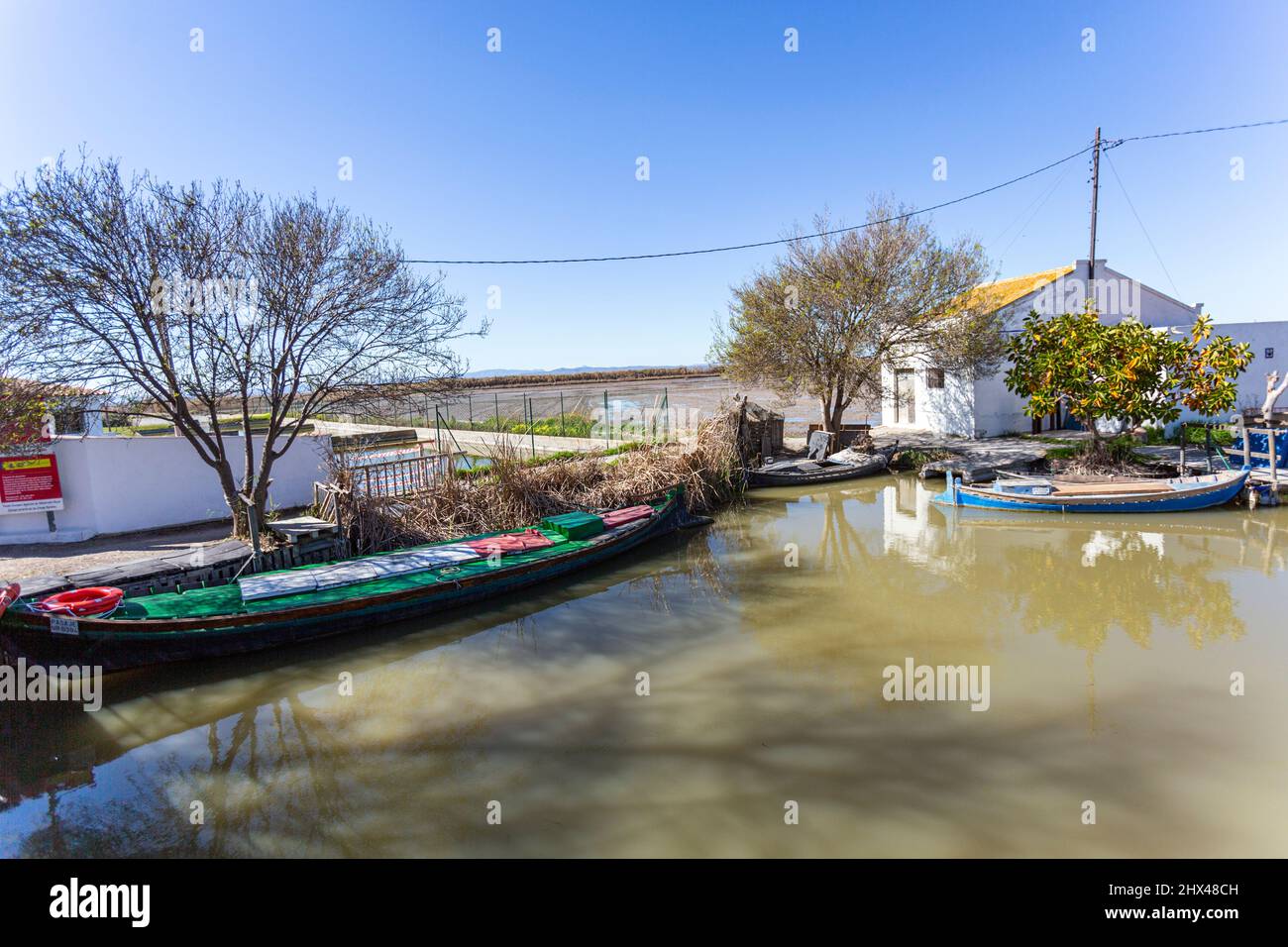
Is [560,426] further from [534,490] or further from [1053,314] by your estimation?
[1053,314]

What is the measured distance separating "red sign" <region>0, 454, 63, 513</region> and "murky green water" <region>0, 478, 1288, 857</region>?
20.9 ft

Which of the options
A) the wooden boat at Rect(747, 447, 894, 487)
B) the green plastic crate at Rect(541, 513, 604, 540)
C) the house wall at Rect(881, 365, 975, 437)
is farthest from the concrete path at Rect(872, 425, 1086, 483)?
the green plastic crate at Rect(541, 513, 604, 540)

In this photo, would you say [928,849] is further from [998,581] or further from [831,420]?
[831,420]

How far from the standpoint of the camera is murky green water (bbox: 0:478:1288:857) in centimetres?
543

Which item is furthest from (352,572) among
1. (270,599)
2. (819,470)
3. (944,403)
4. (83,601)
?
(944,403)

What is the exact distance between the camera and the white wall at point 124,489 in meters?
12.5

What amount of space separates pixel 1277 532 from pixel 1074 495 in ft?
11.4

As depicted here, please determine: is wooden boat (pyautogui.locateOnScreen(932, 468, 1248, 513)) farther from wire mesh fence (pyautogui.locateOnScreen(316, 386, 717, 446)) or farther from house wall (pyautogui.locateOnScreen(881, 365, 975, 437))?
wire mesh fence (pyautogui.locateOnScreen(316, 386, 717, 446))

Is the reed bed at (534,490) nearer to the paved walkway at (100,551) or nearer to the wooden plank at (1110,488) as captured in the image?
the paved walkway at (100,551)

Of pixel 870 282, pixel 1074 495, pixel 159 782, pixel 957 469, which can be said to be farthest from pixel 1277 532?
pixel 159 782

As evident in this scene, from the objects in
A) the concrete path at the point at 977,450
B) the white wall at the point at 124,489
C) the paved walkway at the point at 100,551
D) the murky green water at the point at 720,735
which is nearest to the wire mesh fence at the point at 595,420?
the white wall at the point at 124,489

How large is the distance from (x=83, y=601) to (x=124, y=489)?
5983 millimetres

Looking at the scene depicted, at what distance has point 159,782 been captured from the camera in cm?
641

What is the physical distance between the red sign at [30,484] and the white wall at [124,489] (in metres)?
0.15
